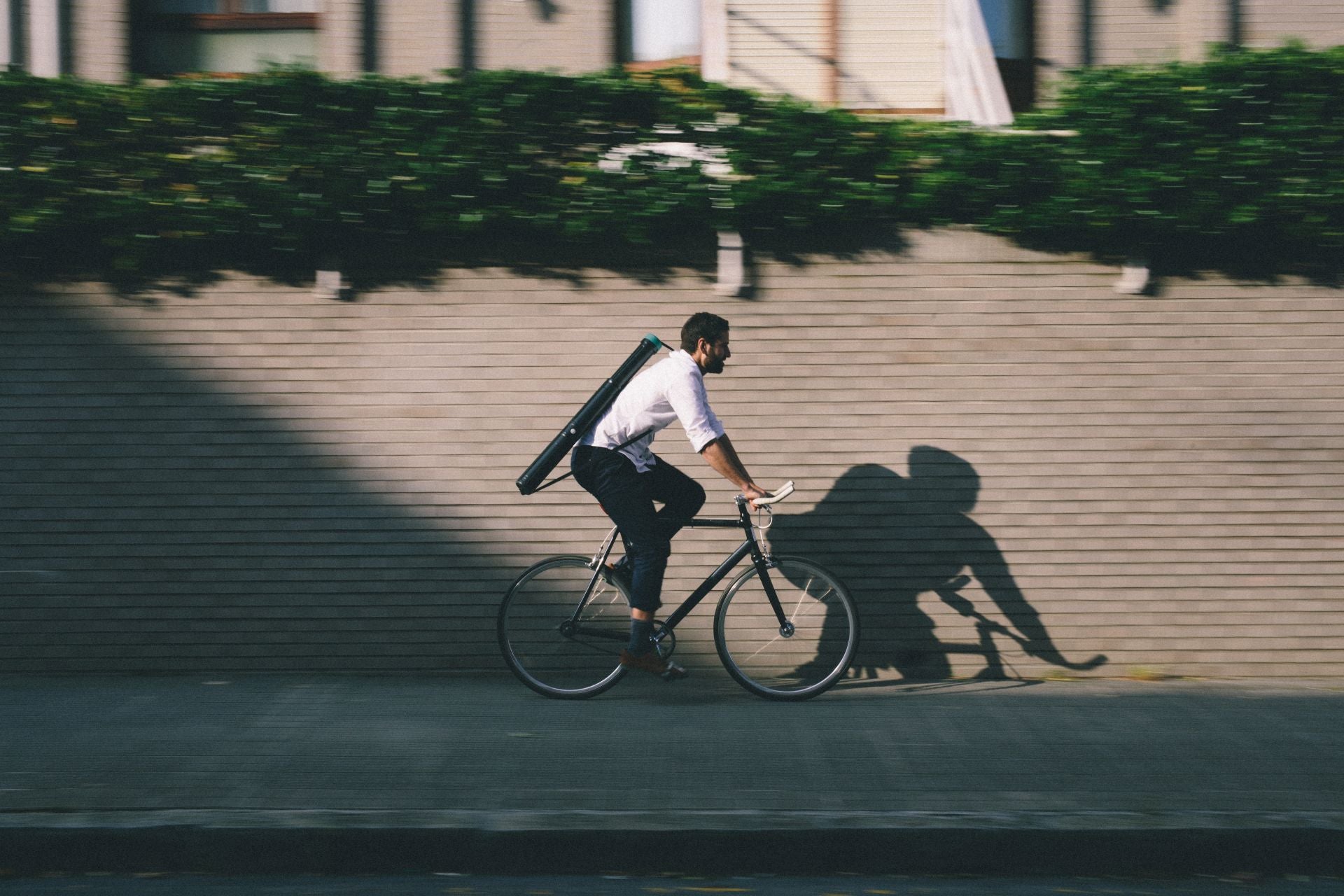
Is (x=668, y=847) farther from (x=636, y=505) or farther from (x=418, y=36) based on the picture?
→ (x=418, y=36)

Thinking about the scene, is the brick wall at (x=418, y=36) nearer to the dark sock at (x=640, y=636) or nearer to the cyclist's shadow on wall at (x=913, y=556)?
the cyclist's shadow on wall at (x=913, y=556)

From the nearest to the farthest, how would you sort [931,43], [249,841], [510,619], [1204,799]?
1. [249,841]
2. [1204,799]
3. [510,619]
4. [931,43]

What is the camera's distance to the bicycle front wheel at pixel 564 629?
21.4 feet

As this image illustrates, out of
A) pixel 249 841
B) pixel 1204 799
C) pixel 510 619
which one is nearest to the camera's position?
pixel 249 841

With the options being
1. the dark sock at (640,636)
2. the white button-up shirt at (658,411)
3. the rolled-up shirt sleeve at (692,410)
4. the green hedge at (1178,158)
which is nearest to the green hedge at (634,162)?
the green hedge at (1178,158)

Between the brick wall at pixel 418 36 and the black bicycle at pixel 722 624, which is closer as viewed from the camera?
the black bicycle at pixel 722 624

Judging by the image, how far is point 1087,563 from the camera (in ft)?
22.7

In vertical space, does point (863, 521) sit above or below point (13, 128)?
below

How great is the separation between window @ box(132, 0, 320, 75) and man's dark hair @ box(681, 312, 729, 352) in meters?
3.79

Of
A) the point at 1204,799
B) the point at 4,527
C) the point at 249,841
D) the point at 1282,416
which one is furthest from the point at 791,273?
the point at 4,527

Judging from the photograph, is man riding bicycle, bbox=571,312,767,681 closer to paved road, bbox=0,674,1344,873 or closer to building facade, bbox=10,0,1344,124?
paved road, bbox=0,674,1344,873

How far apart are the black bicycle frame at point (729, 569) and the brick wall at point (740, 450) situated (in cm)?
46

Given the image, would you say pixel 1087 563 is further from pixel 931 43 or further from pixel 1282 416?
pixel 931 43

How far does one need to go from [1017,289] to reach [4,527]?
6149 millimetres
